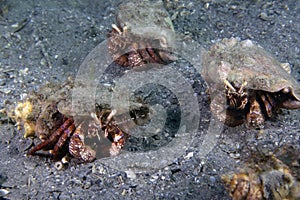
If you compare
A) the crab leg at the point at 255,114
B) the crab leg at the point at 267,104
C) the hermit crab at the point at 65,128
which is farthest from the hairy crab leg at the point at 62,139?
the crab leg at the point at 267,104

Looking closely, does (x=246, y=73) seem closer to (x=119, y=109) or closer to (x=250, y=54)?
(x=250, y=54)

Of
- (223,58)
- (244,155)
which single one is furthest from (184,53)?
(244,155)

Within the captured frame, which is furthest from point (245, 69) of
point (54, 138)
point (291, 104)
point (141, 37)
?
point (54, 138)

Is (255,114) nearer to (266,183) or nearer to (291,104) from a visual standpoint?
(291,104)

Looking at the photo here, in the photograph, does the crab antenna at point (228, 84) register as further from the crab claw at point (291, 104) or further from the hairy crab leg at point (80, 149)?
the hairy crab leg at point (80, 149)

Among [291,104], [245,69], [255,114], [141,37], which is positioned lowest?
[255,114]

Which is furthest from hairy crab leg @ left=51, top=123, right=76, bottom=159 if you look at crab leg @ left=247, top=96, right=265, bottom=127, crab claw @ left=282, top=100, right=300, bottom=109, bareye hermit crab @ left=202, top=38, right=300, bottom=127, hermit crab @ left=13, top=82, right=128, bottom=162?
crab claw @ left=282, top=100, right=300, bottom=109

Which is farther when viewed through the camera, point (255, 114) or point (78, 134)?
point (255, 114)
